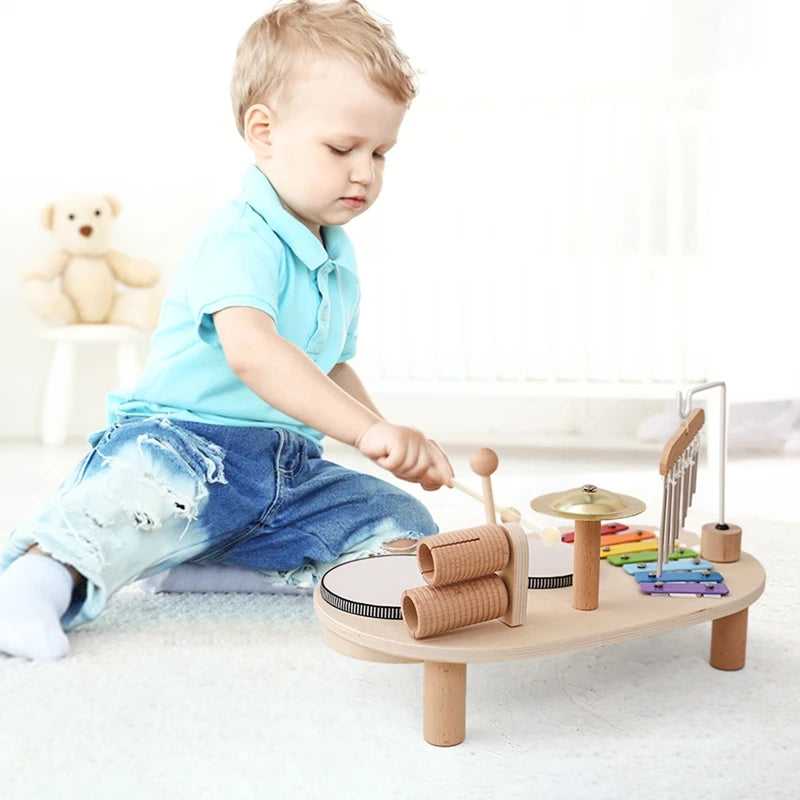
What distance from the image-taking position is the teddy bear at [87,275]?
2123 millimetres

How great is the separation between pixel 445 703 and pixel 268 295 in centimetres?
41

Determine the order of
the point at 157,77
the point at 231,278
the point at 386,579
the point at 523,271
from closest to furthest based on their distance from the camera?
the point at 386,579 < the point at 231,278 < the point at 523,271 < the point at 157,77

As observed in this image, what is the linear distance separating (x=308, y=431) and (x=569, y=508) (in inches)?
16.7

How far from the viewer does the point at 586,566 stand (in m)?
0.88

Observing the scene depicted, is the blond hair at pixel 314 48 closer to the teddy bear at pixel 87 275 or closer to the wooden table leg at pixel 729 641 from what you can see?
the wooden table leg at pixel 729 641

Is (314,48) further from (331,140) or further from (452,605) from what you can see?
(452,605)

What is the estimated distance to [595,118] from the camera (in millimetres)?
2131

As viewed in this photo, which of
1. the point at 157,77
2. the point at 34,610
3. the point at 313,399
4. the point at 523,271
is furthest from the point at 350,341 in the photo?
the point at 157,77

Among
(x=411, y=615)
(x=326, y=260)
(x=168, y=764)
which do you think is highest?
(x=326, y=260)

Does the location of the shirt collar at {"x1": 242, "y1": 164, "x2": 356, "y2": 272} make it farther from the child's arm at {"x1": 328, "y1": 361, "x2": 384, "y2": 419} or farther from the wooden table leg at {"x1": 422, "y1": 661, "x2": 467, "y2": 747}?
the wooden table leg at {"x1": 422, "y1": 661, "x2": 467, "y2": 747}

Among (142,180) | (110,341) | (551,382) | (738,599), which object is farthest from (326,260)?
(142,180)

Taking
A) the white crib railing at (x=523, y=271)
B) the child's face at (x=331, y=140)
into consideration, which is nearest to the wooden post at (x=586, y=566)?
the child's face at (x=331, y=140)

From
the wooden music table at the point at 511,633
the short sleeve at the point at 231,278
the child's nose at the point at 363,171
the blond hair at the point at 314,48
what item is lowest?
the wooden music table at the point at 511,633

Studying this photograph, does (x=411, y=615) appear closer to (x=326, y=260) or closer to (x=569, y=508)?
(x=569, y=508)
